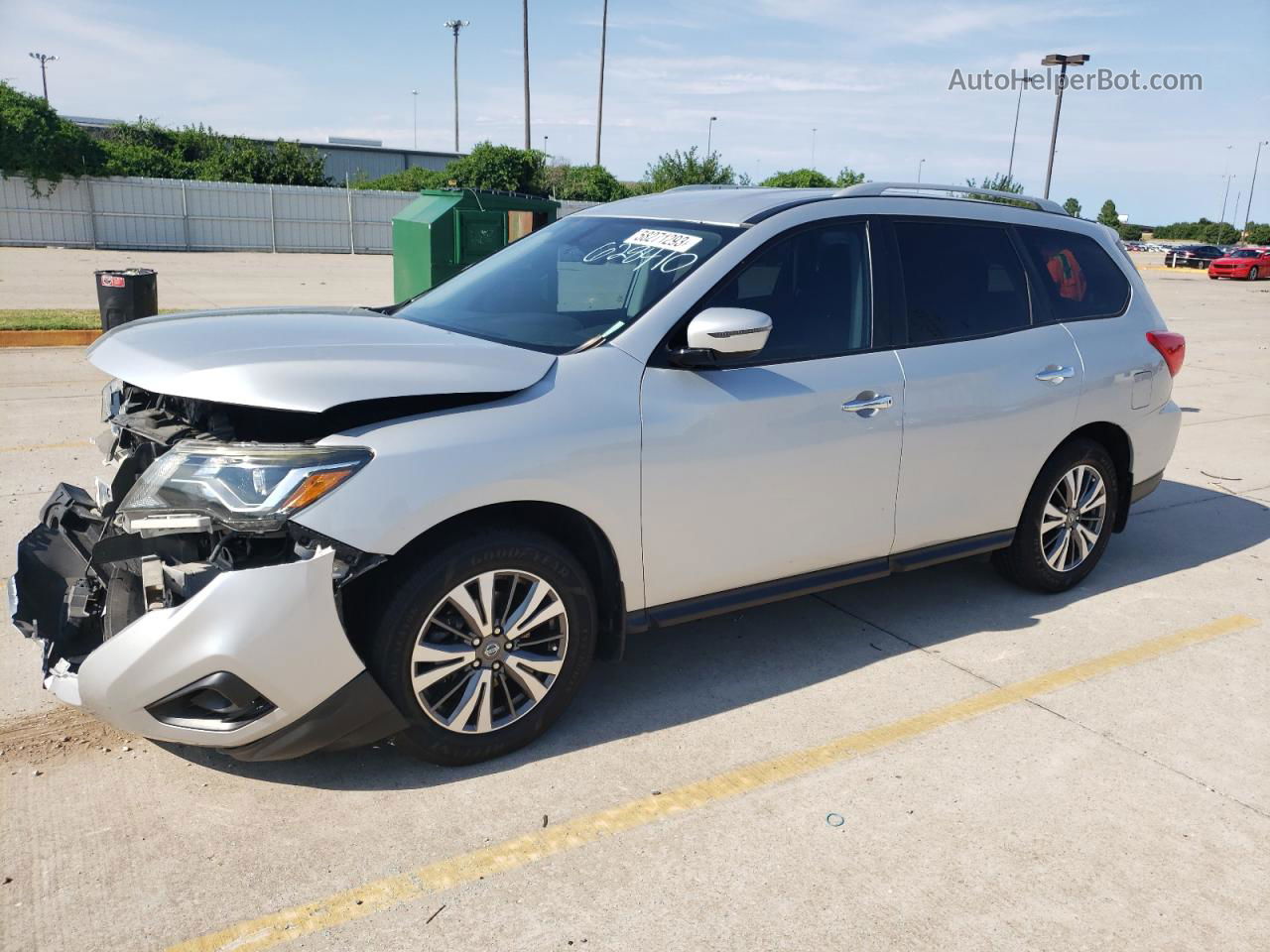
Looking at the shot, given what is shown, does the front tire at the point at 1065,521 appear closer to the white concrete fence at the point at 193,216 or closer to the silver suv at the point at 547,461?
the silver suv at the point at 547,461

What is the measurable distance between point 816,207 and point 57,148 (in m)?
32.0

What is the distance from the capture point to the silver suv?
3.02 m

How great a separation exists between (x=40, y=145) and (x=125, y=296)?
2256 cm

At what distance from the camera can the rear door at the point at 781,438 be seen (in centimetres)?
368

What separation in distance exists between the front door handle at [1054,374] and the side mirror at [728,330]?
1.81m

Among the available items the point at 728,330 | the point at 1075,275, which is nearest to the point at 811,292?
the point at 728,330

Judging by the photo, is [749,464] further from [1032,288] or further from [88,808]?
[88,808]

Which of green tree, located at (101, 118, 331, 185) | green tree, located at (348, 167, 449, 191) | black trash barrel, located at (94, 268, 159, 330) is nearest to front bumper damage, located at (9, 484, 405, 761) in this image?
black trash barrel, located at (94, 268, 159, 330)

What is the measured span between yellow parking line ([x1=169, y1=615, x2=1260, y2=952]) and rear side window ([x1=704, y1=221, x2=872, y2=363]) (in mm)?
1431

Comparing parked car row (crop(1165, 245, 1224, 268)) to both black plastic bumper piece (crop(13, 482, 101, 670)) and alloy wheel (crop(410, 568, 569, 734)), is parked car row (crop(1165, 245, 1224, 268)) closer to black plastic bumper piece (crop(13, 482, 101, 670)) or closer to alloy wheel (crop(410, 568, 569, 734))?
alloy wheel (crop(410, 568, 569, 734))

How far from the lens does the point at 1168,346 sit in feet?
17.9

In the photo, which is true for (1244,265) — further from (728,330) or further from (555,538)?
(555,538)

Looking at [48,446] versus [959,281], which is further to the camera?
[48,446]

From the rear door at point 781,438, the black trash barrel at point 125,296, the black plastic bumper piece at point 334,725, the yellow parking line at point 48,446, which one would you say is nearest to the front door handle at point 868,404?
the rear door at point 781,438
